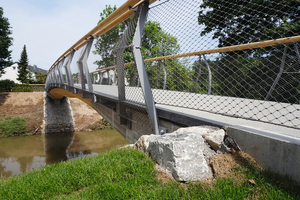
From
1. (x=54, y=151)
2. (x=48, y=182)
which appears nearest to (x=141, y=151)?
(x=48, y=182)

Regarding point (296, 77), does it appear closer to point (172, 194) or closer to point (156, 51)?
point (156, 51)

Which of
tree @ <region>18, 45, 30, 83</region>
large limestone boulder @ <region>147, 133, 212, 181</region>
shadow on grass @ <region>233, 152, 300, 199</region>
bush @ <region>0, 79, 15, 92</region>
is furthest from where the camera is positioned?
tree @ <region>18, 45, 30, 83</region>

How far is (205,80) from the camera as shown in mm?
4652

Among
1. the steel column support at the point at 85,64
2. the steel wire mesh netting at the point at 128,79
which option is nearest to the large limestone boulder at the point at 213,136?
the steel wire mesh netting at the point at 128,79

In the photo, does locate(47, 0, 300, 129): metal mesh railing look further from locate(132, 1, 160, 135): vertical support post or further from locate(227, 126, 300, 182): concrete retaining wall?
locate(227, 126, 300, 182): concrete retaining wall

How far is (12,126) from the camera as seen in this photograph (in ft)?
57.7

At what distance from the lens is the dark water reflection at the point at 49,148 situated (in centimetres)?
1235

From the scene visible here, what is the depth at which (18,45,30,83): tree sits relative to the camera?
42312mm

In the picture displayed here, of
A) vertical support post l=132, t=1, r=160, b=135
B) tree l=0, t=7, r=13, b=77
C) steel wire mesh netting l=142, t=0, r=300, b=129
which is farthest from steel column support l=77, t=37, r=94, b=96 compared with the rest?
tree l=0, t=7, r=13, b=77

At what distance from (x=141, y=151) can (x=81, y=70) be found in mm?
4581

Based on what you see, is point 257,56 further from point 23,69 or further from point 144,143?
point 23,69

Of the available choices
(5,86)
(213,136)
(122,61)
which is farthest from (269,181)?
(5,86)

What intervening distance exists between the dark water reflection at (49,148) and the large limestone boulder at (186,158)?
11535 millimetres

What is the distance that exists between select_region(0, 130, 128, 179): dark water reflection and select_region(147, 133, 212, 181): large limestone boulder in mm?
11535
